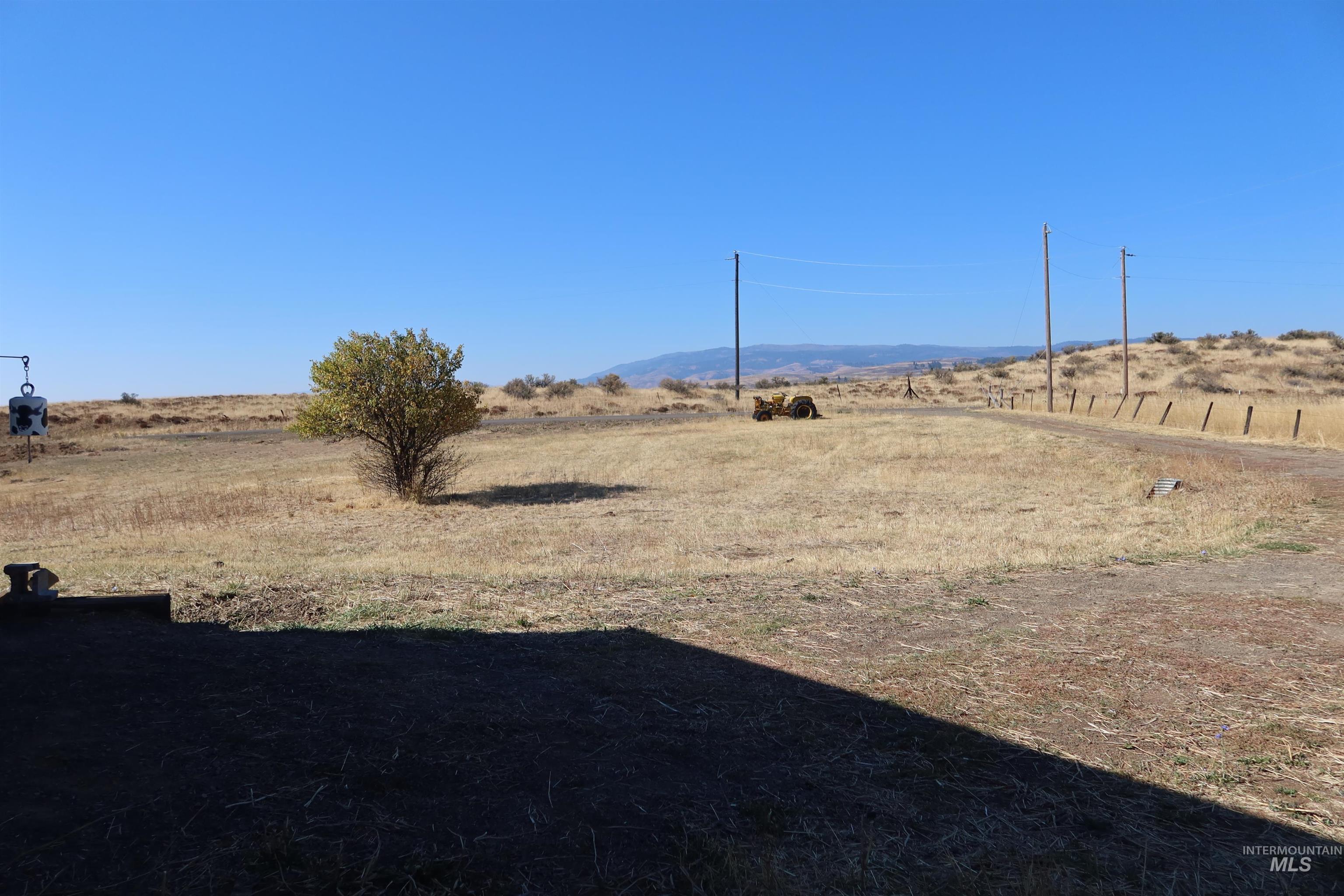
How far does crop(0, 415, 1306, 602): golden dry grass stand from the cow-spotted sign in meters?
2.14

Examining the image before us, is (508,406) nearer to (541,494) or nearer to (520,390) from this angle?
(520,390)

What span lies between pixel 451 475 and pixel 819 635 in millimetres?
18402

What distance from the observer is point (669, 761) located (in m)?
4.51

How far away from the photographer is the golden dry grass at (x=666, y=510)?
11773 mm

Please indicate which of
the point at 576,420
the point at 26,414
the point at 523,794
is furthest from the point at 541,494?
the point at 576,420

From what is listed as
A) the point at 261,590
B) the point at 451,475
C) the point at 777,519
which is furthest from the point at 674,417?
Result: the point at 261,590

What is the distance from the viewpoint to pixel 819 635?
7.23m

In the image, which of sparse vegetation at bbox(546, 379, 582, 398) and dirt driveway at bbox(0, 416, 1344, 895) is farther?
sparse vegetation at bbox(546, 379, 582, 398)

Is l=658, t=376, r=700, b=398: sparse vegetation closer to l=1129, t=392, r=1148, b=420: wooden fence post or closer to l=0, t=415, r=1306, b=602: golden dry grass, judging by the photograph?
l=0, t=415, r=1306, b=602: golden dry grass

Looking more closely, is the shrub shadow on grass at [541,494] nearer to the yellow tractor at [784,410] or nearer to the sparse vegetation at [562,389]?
the yellow tractor at [784,410]

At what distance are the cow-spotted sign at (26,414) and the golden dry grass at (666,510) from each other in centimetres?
214

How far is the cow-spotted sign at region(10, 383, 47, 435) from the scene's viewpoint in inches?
314

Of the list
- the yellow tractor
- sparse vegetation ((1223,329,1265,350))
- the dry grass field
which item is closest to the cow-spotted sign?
the dry grass field

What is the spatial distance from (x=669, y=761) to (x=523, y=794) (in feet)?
2.80
